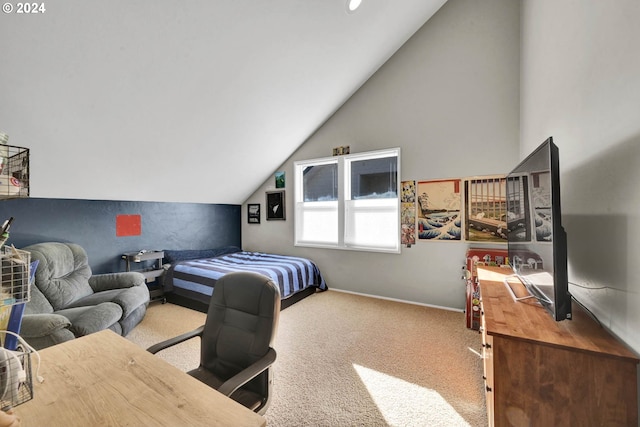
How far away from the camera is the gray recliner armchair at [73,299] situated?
6.12 feet

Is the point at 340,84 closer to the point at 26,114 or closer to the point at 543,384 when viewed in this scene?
the point at 26,114

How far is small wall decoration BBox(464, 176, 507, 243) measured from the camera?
120 inches

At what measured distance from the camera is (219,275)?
326 cm

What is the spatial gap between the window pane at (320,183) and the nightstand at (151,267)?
246 cm

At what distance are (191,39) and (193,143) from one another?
4.12ft

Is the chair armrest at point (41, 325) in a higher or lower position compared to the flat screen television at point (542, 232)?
lower

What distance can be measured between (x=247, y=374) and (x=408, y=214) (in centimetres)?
297

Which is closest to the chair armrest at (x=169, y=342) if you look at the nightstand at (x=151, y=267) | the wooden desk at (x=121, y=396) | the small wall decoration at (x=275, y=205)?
the wooden desk at (x=121, y=396)

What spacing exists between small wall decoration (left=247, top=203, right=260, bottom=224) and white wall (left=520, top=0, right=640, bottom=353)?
4.34 m

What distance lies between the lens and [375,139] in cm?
381

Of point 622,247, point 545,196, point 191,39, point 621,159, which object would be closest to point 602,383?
point 622,247

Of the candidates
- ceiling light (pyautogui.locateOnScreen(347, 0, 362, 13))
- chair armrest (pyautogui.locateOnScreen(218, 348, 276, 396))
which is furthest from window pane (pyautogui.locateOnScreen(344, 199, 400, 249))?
chair armrest (pyautogui.locateOnScreen(218, 348, 276, 396))

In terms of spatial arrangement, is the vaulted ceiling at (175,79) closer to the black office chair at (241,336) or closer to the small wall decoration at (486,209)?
the black office chair at (241,336)

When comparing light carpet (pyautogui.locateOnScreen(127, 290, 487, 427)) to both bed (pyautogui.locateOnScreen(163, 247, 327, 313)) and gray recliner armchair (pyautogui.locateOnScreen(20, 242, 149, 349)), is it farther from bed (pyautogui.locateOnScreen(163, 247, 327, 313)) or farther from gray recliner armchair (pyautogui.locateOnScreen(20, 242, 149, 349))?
gray recliner armchair (pyautogui.locateOnScreen(20, 242, 149, 349))
